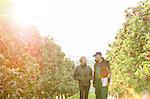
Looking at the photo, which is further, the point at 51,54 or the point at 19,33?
the point at 51,54

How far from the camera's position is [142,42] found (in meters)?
45.0

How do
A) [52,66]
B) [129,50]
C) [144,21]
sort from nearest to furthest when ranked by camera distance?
[144,21]
[129,50]
[52,66]

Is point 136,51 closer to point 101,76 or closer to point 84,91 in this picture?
point 84,91

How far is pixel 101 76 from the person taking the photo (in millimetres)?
21875

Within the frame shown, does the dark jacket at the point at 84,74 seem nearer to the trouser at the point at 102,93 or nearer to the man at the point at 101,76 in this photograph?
the man at the point at 101,76

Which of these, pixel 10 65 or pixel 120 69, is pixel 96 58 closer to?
pixel 10 65

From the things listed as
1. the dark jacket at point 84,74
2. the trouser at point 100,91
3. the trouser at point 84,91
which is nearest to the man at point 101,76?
the trouser at point 100,91

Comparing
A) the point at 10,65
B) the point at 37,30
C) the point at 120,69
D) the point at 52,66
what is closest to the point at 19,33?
the point at 10,65

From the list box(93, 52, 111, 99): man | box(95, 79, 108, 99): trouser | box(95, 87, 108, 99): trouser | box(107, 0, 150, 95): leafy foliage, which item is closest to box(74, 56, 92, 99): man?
box(93, 52, 111, 99): man

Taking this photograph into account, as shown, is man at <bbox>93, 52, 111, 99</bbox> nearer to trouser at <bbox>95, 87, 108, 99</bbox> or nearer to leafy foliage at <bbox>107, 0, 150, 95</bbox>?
trouser at <bbox>95, 87, 108, 99</bbox>

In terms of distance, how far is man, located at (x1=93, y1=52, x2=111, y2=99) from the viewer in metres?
21.4

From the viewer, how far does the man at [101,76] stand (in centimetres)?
2144

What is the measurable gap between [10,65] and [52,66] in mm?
38295

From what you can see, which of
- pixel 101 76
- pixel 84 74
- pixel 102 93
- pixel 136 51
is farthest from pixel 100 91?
pixel 136 51
